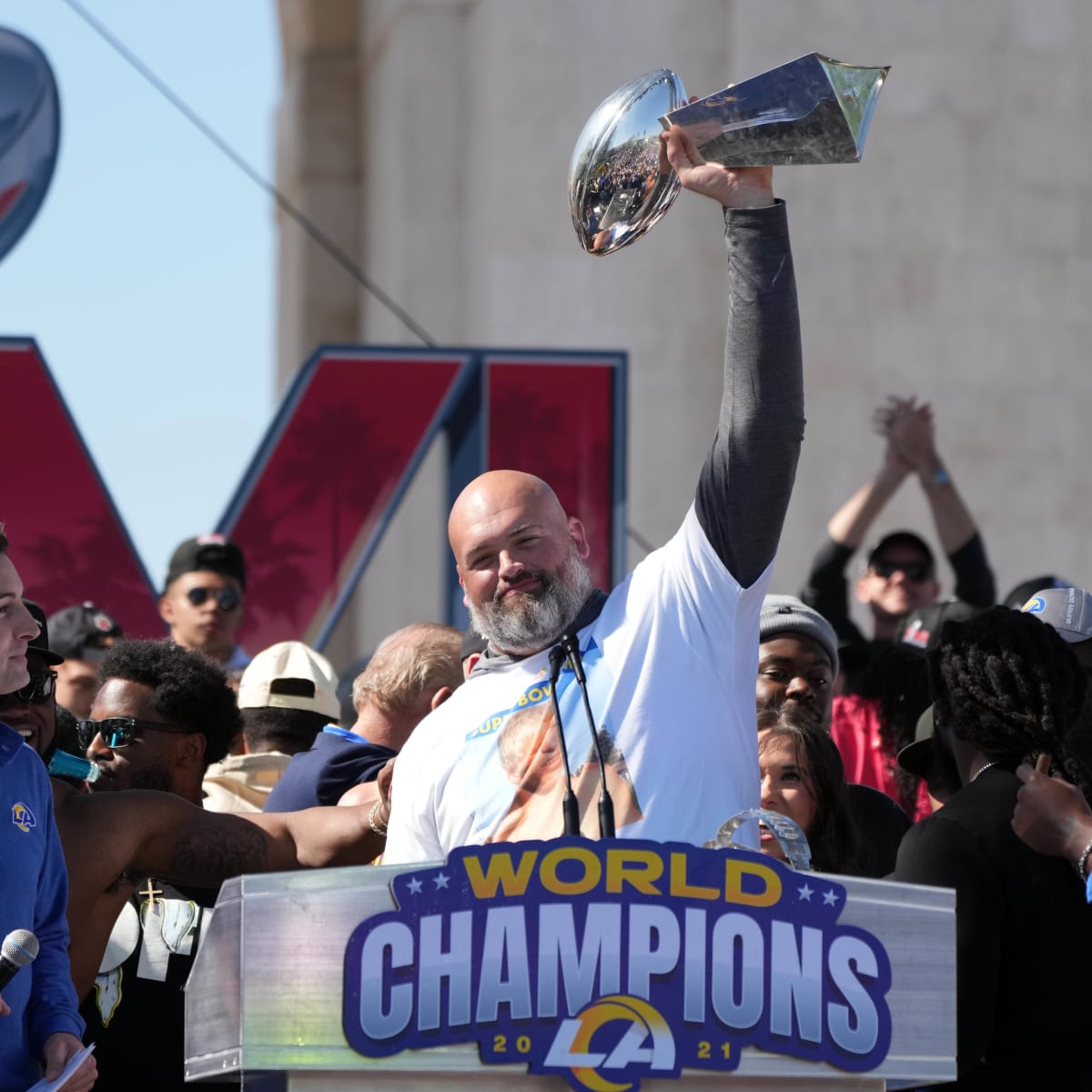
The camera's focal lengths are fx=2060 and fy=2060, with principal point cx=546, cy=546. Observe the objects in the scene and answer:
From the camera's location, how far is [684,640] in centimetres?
360

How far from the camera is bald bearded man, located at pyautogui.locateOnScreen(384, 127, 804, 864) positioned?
11.4 feet

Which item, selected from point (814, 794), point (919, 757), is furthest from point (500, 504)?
point (814, 794)

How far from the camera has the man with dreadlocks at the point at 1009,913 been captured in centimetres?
360

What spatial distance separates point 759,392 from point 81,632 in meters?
4.11

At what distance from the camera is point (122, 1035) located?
14.5 ft

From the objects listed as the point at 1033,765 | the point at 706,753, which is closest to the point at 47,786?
the point at 706,753

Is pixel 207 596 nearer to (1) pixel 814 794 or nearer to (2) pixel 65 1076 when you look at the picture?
(1) pixel 814 794

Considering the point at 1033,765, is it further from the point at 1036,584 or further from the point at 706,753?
the point at 1036,584

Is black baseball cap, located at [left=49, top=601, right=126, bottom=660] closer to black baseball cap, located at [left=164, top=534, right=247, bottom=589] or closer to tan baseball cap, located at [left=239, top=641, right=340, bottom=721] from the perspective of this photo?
black baseball cap, located at [left=164, top=534, right=247, bottom=589]

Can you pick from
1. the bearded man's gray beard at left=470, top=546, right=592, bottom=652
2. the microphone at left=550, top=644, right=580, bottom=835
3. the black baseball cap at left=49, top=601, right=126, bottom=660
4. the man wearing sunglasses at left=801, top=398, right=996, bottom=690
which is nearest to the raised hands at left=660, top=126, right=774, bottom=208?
the bearded man's gray beard at left=470, top=546, right=592, bottom=652

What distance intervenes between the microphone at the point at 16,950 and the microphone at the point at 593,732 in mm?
926

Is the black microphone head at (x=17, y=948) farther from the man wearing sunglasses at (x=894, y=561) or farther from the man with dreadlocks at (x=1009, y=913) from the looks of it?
the man wearing sunglasses at (x=894, y=561)

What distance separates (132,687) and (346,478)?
5.19 metres

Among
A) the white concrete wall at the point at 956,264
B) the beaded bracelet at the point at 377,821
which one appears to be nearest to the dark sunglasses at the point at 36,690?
the beaded bracelet at the point at 377,821
